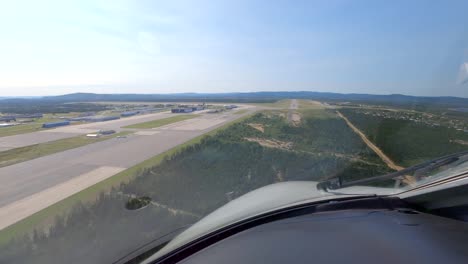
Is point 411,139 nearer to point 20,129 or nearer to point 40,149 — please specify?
point 40,149

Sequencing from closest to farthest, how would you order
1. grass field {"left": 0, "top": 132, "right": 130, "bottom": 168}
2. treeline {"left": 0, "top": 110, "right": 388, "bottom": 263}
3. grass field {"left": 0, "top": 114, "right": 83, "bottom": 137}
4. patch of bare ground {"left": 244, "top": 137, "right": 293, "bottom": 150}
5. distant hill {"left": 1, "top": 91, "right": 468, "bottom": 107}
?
1. distant hill {"left": 1, "top": 91, "right": 468, "bottom": 107}
2. treeline {"left": 0, "top": 110, "right": 388, "bottom": 263}
3. grass field {"left": 0, "top": 132, "right": 130, "bottom": 168}
4. patch of bare ground {"left": 244, "top": 137, "right": 293, "bottom": 150}
5. grass field {"left": 0, "top": 114, "right": 83, "bottom": 137}

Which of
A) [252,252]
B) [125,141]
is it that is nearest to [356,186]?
[252,252]

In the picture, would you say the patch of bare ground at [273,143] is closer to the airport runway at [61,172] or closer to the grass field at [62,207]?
the airport runway at [61,172]

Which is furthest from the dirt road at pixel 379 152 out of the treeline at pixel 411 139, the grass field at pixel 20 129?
the grass field at pixel 20 129

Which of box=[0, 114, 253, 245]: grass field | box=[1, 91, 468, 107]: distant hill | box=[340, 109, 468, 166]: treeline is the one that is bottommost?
box=[0, 114, 253, 245]: grass field

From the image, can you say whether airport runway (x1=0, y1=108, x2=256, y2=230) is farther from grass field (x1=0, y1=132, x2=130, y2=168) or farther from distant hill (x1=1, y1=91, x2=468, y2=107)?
distant hill (x1=1, y1=91, x2=468, y2=107)

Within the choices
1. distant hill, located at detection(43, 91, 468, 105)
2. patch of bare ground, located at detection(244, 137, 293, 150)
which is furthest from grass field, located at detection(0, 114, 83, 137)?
distant hill, located at detection(43, 91, 468, 105)
